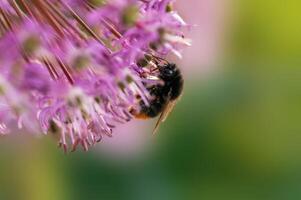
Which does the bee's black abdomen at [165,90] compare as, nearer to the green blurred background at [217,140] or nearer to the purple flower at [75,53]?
the purple flower at [75,53]

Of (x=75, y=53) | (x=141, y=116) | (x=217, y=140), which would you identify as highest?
(x=75, y=53)

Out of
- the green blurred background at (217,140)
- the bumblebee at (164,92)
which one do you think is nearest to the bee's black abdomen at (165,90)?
the bumblebee at (164,92)

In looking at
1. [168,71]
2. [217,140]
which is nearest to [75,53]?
[168,71]

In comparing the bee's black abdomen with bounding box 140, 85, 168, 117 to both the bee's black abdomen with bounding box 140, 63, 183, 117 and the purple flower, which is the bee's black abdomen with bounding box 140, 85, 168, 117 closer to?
the bee's black abdomen with bounding box 140, 63, 183, 117

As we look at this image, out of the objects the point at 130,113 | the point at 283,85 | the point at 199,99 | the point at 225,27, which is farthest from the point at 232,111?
the point at 130,113

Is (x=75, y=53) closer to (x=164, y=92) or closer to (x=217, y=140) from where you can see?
(x=164, y=92)

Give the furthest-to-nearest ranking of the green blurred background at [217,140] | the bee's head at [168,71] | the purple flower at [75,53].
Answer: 1. the green blurred background at [217,140]
2. the bee's head at [168,71]
3. the purple flower at [75,53]

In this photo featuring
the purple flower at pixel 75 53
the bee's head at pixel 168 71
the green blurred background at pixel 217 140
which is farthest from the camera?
the green blurred background at pixel 217 140

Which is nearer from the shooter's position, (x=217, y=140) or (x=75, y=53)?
(x=75, y=53)
